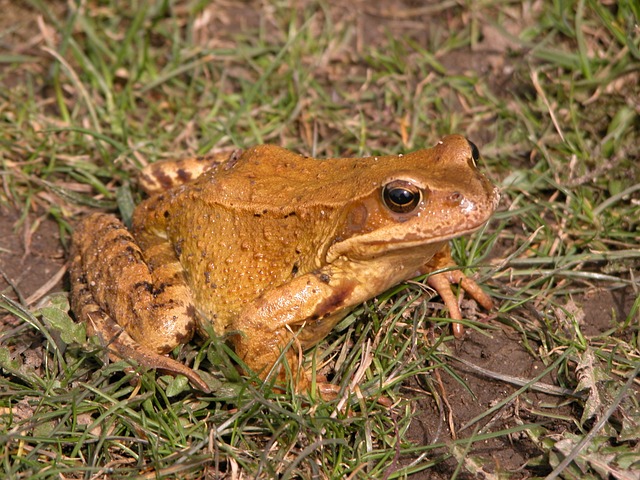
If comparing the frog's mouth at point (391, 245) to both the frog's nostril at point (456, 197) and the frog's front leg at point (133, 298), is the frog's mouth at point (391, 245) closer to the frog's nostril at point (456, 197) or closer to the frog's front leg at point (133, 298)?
the frog's nostril at point (456, 197)

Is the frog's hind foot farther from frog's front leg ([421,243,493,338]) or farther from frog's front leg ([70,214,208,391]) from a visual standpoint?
frog's front leg ([421,243,493,338])

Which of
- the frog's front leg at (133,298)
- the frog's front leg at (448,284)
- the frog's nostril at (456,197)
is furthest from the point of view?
the frog's front leg at (448,284)

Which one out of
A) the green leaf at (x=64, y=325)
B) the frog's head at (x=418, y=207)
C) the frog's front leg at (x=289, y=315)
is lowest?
the frog's front leg at (x=289, y=315)

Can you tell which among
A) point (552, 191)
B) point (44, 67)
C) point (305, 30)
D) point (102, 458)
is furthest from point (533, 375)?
point (44, 67)

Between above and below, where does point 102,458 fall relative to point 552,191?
above

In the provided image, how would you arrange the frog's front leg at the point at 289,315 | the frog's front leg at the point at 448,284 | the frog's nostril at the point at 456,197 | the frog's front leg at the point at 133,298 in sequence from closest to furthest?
the frog's nostril at the point at 456,197
the frog's front leg at the point at 289,315
the frog's front leg at the point at 133,298
the frog's front leg at the point at 448,284

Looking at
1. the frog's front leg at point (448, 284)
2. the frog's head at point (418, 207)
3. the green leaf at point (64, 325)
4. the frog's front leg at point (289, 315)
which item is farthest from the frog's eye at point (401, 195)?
the green leaf at point (64, 325)

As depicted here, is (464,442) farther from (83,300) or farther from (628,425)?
(83,300)

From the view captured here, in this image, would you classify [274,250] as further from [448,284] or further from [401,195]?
[448,284]
